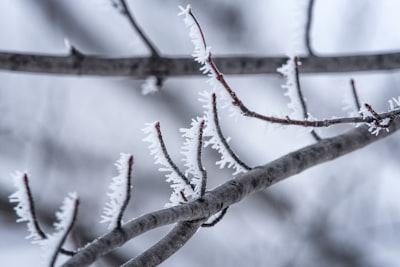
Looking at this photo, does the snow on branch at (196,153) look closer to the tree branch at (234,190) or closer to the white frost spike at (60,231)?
the tree branch at (234,190)

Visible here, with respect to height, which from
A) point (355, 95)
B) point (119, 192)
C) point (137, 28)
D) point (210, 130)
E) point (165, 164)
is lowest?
point (119, 192)

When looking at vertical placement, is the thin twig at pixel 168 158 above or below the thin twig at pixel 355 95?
below

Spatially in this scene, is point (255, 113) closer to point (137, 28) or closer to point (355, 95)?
point (355, 95)

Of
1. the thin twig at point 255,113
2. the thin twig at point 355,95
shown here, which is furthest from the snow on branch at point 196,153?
the thin twig at point 355,95

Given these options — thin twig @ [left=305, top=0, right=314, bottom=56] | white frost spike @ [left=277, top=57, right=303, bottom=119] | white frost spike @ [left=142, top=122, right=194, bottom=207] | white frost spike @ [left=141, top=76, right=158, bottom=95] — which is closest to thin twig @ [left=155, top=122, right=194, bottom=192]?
white frost spike @ [left=142, top=122, right=194, bottom=207]

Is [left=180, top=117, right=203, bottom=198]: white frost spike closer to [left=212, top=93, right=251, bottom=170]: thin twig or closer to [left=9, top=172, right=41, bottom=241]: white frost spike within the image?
[left=212, top=93, right=251, bottom=170]: thin twig

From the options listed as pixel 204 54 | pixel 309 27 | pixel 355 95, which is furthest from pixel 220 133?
pixel 309 27
